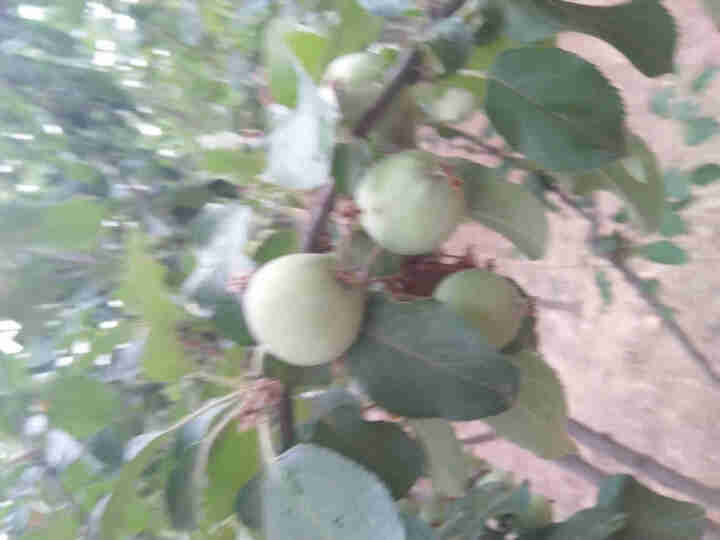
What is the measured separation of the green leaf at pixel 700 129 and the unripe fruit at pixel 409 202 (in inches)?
26.8

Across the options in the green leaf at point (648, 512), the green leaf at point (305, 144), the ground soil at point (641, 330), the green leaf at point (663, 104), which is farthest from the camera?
the ground soil at point (641, 330)

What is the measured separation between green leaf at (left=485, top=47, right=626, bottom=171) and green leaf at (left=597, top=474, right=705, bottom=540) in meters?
0.36

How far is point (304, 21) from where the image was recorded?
660 mm

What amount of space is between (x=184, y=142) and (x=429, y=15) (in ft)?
1.73

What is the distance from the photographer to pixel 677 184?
0.89 m

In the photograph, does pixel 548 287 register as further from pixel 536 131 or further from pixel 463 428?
pixel 536 131

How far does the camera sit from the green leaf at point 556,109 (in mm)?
379

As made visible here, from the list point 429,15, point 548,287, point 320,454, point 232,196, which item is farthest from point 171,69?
point 548,287

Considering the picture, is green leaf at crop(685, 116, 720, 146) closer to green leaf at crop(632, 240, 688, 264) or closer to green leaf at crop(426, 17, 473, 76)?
green leaf at crop(632, 240, 688, 264)

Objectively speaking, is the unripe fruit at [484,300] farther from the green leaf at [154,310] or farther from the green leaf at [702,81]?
the green leaf at [702,81]

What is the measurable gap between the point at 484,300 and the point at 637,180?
0.67 ft

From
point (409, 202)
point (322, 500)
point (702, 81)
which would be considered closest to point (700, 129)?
point (702, 81)

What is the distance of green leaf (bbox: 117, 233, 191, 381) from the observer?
52cm

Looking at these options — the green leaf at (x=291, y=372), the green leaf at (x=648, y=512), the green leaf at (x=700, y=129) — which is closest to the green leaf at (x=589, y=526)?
the green leaf at (x=648, y=512)
